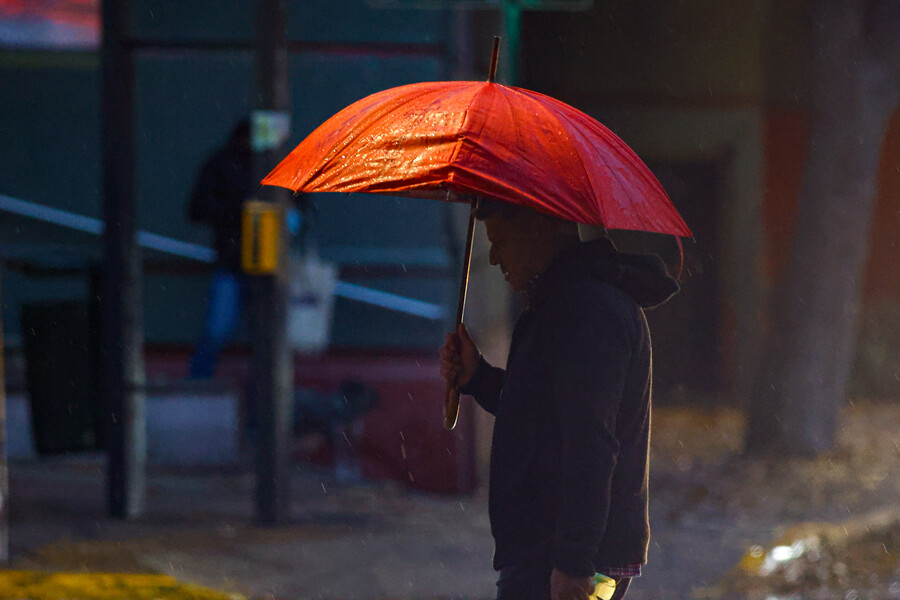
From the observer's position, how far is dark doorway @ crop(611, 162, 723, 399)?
14.0 m

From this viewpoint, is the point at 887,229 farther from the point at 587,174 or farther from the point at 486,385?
the point at 587,174

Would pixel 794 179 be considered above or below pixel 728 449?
above

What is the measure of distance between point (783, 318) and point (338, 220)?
11.8ft

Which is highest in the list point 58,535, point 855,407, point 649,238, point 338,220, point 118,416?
point 649,238

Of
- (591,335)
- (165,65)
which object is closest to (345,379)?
(165,65)

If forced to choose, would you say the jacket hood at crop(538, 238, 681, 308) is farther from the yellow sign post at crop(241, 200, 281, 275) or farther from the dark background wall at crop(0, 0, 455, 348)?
the dark background wall at crop(0, 0, 455, 348)

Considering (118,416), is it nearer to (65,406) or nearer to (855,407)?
(65,406)

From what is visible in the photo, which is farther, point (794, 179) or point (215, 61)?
point (794, 179)

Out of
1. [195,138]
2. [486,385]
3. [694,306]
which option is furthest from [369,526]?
[694,306]

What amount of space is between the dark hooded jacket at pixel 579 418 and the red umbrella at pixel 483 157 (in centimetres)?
16

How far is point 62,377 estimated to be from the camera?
727 cm

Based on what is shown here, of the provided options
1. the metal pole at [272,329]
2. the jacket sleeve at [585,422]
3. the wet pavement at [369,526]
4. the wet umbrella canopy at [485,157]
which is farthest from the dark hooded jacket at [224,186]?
the jacket sleeve at [585,422]

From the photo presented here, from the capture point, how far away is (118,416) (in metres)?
7.43

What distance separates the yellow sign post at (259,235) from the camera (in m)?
7.07
